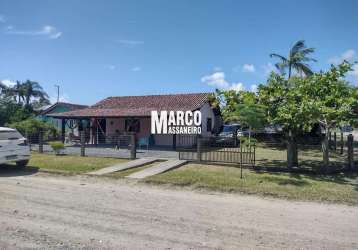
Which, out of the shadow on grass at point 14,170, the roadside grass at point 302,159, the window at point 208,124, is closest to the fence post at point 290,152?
the roadside grass at point 302,159

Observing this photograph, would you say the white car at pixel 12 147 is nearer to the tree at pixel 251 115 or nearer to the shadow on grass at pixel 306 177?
the tree at pixel 251 115

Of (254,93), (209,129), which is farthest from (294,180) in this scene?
(209,129)

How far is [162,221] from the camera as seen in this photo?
609 centimetres

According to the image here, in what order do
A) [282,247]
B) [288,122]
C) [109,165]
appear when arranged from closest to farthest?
[282,247] < [288,122] < [109,165]

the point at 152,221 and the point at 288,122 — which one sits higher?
the point at 288,122

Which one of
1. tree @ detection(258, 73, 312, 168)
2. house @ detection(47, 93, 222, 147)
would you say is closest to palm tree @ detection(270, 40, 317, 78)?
house @ detection(47, 93, 222, 147)

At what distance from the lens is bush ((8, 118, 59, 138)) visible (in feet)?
81.2

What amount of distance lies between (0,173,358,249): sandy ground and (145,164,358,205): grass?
62 centimetres

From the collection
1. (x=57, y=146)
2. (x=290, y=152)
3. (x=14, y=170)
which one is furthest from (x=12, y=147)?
(x=290, y=152)

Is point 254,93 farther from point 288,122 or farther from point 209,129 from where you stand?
point 209,129

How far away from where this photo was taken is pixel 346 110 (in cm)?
1092

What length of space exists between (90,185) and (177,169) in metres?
3.71

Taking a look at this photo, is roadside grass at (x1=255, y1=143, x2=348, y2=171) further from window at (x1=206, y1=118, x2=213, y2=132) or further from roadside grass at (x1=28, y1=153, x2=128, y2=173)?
roadside grass at (x1=28, y1=153, x2=128, y2=173)

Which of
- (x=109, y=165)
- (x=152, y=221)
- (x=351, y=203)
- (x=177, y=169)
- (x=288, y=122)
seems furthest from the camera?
(x=109, y=165)
